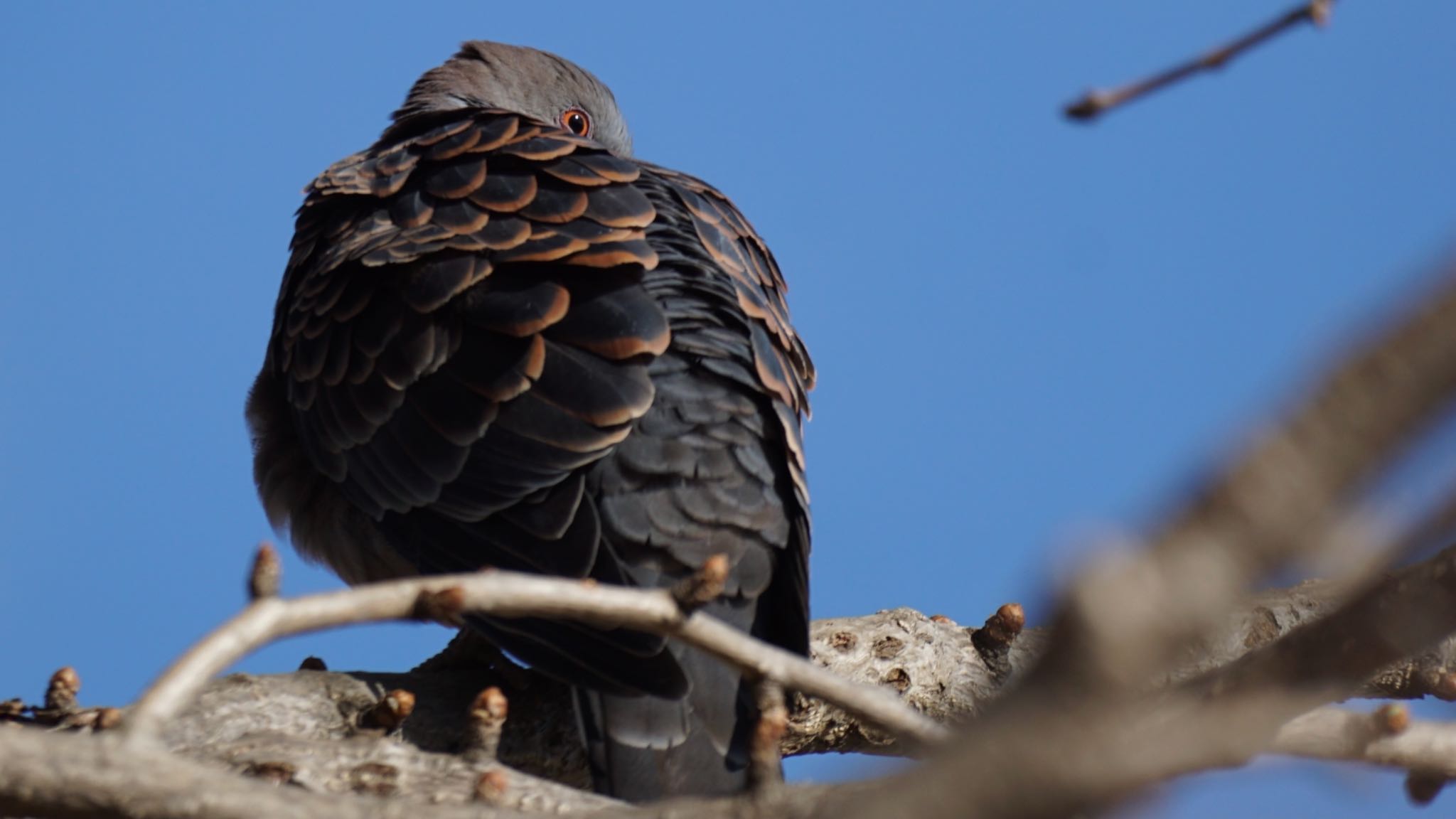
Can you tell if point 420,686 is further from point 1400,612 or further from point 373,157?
point 1400,612

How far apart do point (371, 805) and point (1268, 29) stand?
1282 mm

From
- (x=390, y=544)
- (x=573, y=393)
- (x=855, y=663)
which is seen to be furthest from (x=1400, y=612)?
(x=390, y=544)

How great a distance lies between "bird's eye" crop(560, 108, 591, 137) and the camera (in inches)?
239

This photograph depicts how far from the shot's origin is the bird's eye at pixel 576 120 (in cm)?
608

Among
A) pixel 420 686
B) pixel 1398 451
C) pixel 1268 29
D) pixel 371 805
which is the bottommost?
pixel 371 805

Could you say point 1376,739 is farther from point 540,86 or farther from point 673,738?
point 540,86

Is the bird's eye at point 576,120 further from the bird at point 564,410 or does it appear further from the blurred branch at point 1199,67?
the blurred branch at point 1199,67

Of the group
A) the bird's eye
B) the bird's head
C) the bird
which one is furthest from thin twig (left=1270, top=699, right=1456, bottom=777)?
the bird's eye

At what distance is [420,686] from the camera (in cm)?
322

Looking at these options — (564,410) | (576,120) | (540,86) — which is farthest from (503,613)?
(540,86)

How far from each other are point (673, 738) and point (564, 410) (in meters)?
0.82

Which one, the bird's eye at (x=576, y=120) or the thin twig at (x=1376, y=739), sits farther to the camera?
the bird's eye at (x=576, y=120)

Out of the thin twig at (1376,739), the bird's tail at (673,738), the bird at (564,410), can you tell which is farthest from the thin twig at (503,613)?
the bird's tail at (673,738)

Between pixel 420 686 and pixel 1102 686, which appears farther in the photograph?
pixel 420 686
